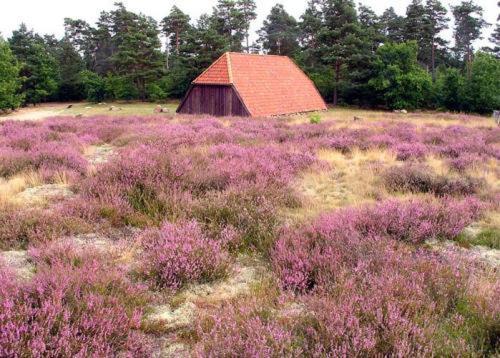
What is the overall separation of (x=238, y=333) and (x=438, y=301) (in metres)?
1.75

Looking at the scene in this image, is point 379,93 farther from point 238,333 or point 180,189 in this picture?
point 238,333

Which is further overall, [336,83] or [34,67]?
[34,67]

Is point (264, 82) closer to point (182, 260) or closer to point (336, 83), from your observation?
point (336, 83)

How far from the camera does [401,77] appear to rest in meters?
36.7

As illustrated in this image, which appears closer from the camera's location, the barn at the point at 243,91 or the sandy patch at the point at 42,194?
the sandy patch at the point at 42,194

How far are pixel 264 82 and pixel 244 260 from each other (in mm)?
27029

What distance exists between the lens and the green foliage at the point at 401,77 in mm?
36562

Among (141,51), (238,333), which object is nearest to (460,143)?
(238,333)

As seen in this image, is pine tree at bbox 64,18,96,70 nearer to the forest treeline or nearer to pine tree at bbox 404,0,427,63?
the forest treeline

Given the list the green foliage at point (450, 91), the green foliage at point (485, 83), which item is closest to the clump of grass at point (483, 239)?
the green foliage at point (485, 83)

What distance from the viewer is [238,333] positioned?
297 centimetres

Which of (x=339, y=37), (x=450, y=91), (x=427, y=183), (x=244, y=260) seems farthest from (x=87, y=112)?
(x=244, y=260)

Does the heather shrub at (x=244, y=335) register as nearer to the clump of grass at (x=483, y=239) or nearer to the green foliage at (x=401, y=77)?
Result: the clump of grass at (x=483, y=239)

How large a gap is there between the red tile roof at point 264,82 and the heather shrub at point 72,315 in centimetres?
2337
